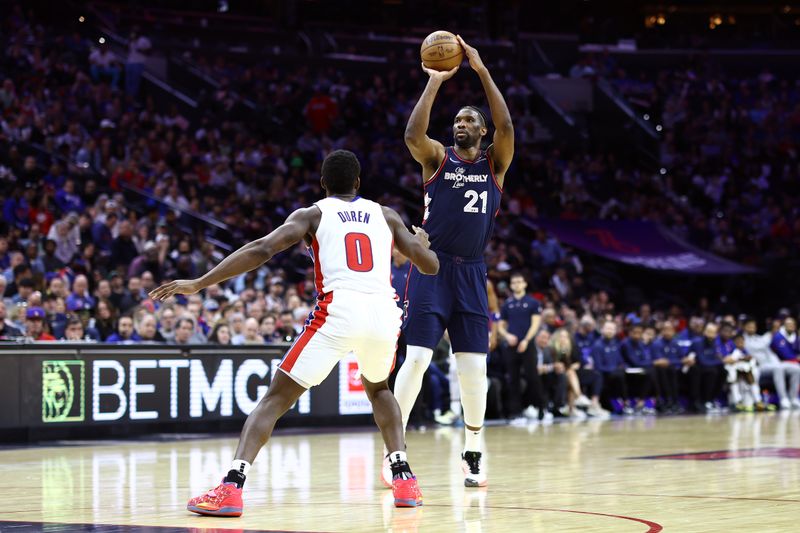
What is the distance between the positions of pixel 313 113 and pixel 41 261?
12.3 meters

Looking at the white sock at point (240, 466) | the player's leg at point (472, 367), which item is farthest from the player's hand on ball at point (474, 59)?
the white sock at point (240, 466)

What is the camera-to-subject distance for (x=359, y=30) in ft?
108

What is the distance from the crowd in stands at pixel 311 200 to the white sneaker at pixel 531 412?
1.4 inches

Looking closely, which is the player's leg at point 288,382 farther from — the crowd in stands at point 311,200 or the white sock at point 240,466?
the crowd in stands at point 311,200

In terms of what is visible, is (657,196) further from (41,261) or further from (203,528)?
(203,528)

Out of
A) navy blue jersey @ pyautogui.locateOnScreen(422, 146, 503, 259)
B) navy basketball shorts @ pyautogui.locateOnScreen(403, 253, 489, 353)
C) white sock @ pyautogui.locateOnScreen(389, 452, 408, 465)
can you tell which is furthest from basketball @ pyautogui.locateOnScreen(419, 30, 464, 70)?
white sock @ pyautogui.locateOnScreen(389, 452, 408, 465)

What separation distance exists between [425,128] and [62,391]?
7.07 meters

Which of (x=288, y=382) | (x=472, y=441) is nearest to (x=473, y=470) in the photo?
→ (x=472, y=441)

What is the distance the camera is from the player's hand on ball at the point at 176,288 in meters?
6.48

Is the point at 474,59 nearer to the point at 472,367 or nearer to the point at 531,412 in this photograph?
the point at 472,367

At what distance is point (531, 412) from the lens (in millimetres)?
18500

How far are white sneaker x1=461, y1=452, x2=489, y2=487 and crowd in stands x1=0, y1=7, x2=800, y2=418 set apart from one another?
568cm

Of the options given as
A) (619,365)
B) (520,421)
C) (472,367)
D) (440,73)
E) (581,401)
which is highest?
(440,73)

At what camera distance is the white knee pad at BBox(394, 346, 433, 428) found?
8.38m
